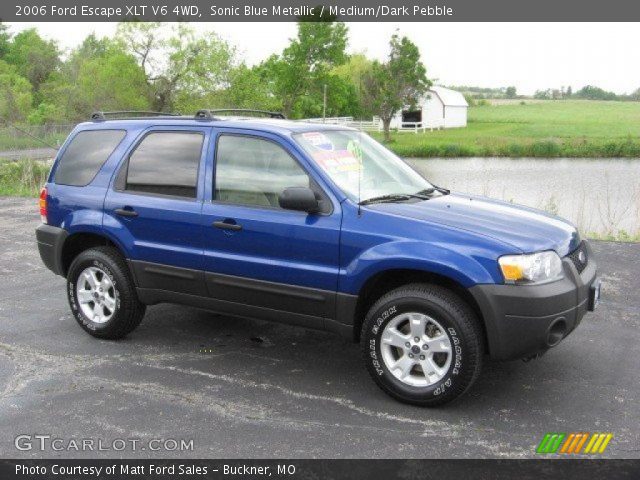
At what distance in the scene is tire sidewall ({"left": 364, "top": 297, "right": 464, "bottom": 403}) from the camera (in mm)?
4324

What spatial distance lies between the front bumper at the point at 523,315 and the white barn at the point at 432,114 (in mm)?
69296

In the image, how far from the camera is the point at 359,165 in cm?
521

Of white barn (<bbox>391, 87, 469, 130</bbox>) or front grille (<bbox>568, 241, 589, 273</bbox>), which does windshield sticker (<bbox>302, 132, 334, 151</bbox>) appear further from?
white barn (<bbox>391, 87, 469, 130</bbox>)

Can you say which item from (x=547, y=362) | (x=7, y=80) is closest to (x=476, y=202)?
(x=547, y=362)

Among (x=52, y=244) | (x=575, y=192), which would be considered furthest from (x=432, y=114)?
(x=52, y=244)

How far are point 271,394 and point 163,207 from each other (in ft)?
5.73

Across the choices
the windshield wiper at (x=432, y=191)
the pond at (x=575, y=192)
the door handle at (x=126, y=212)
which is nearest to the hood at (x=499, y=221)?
the windshield wiper at (x=432, y=191)

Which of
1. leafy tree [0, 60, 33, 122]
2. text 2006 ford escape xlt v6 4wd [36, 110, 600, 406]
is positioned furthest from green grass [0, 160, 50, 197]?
leafy tree [0, 60, 33, 122]

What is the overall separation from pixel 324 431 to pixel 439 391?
0.81m

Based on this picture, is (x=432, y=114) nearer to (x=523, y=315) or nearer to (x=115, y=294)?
(x=115, y=294)

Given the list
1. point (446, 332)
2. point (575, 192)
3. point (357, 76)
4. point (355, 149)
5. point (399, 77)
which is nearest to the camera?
point (446, 332)

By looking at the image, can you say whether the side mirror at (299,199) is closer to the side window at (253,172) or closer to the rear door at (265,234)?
the rear door at (265,234)

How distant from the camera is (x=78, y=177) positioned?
237 inches
